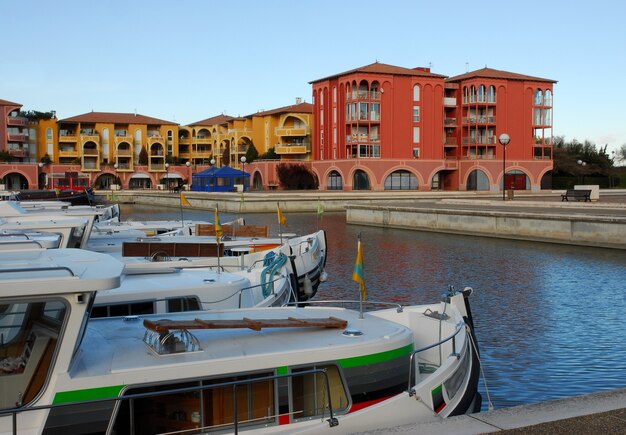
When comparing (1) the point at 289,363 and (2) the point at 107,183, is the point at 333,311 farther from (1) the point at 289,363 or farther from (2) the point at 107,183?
(2) the point at 107,183

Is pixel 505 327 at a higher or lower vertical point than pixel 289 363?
lower

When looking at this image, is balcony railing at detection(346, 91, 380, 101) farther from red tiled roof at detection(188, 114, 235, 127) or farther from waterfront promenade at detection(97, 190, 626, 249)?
red tiled roof at detection(188, 114, 235, 127)

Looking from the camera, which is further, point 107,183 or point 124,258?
point 107,183

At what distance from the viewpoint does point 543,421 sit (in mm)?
6887

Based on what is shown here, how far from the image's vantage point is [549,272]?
26.4 meters

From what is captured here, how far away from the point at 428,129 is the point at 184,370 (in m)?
76.7

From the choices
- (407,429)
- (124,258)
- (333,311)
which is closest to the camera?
(407,429)

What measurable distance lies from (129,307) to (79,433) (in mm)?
5320

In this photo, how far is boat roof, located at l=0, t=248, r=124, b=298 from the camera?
651 centimetres

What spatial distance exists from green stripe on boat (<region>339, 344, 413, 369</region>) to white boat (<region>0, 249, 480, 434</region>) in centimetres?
1

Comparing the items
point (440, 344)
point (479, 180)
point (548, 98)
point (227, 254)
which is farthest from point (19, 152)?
point (440, 344)

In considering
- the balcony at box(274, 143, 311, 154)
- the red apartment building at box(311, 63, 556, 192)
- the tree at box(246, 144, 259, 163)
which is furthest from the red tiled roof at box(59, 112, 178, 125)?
the red apartment building at box(311, 63, 556, 192)

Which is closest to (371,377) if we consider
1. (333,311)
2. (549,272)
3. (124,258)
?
(333,311)

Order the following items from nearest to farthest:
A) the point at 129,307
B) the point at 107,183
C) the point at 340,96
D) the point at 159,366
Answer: the point at 159,366 → the point at 129,307 → the point at 340,96 → the point at 107,183
